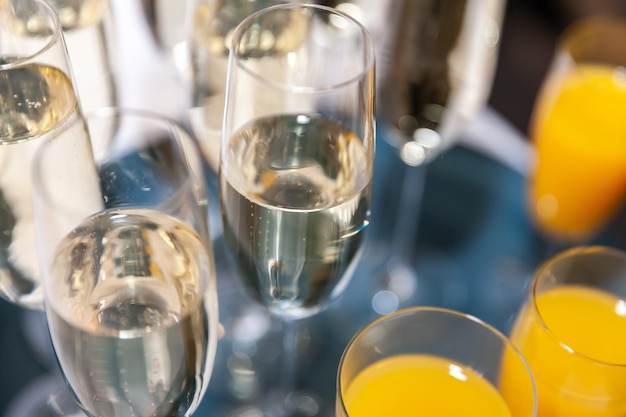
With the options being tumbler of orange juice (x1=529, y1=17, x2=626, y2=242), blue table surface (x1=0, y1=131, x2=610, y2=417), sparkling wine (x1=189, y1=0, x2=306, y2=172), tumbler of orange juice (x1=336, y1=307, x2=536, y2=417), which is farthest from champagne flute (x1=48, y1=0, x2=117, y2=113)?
tumbler of orange juice (x1=529, y1=17, x2=626, y2=242)

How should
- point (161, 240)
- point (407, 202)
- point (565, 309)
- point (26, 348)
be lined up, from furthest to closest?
1. point (407, 202)
2. point (26, 348)
3. point (565, 309)
4. point (161, 240)

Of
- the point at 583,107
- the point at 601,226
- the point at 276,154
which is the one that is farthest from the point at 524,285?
the point at 276,154

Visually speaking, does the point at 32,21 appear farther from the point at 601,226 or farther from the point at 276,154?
the point at 601,226

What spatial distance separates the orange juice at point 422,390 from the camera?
21.0 inches

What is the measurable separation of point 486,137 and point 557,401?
1.66 ft

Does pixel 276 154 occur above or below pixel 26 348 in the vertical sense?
above

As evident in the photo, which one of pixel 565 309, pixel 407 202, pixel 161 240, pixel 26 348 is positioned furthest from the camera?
pixel 407 202

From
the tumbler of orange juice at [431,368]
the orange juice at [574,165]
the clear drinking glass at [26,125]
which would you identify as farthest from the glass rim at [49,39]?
the orange juice at [574,165]

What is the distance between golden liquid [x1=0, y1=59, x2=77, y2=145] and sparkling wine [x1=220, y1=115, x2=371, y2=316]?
4.8 inches

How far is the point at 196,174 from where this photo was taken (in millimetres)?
560

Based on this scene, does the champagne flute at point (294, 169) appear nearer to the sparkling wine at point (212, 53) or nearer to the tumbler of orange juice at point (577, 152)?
the sparkling wine at point (212, 53)

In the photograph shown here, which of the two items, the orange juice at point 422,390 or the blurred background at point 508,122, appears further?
the blurred background at point 508,122

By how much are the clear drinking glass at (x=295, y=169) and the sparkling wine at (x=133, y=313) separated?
5 cm

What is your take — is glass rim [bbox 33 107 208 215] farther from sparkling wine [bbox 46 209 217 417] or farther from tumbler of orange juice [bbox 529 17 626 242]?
tumbler of orange juice [bbox 529 17 626 242]
